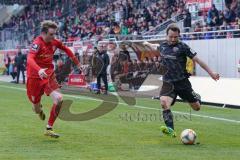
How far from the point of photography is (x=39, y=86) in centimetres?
1207

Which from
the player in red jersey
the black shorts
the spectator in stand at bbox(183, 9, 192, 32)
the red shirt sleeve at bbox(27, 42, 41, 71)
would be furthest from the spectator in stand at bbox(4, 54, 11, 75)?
the black shorts

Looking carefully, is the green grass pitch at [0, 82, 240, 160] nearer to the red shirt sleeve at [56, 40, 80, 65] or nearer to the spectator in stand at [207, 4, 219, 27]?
the red shirt sleeve at [56, 40, 80, 65]

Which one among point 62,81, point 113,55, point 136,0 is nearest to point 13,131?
point 113,55

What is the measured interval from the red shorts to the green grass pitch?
771mm

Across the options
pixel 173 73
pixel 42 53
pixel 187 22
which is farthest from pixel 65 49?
pixel 187 22

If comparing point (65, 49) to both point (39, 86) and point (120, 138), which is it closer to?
point (39, 86)

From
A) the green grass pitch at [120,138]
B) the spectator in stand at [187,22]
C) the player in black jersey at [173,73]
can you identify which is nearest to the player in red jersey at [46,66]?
the green grass pitch at [120,138]

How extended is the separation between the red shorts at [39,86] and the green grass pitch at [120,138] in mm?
771

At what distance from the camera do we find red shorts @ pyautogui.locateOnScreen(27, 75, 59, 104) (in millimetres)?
11805

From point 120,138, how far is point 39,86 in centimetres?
190

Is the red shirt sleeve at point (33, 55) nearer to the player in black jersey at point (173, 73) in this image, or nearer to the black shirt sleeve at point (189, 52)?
the player in black jersey at point (173, 73)

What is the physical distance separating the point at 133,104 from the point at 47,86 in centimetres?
979

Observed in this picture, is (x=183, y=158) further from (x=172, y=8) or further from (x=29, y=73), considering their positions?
(x=172, y=8)

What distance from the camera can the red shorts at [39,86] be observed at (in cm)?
1180
